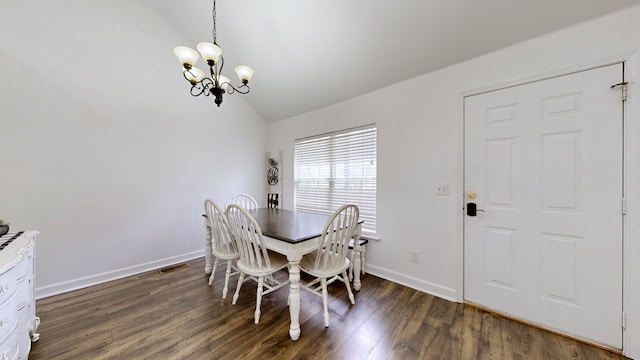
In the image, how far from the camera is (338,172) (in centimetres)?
322

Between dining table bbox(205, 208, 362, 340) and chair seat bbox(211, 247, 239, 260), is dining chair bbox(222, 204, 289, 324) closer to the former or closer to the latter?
dining table bbox(205, 208, 362, 340)

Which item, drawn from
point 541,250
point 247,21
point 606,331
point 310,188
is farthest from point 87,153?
point 606,331

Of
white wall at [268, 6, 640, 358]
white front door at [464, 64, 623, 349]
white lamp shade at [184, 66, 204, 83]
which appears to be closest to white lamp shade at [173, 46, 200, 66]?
white lamp shade at [184, 66, 204, 83]

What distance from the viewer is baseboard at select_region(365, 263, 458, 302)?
7.13ft

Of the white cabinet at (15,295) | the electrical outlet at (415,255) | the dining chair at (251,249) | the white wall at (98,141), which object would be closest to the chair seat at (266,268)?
the dining chair at (251,249)

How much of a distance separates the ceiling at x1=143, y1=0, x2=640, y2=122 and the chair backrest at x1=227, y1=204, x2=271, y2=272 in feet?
6.51

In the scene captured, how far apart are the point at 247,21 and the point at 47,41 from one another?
197 centimetres

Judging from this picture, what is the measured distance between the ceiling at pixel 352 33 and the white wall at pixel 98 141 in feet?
2.44

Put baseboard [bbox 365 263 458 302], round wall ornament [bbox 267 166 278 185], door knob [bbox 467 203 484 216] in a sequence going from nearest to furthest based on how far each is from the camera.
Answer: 1. door knob [bbox 467 203 484 216]
2. baseboard [bbox 365 263 458 302]
3. round wall ornament [bbox 267 166 278 185]

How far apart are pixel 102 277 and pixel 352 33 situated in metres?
3.82

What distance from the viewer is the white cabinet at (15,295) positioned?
44.4 inches

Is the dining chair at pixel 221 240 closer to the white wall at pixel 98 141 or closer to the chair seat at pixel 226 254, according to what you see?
the chair seat at pixel 226 254

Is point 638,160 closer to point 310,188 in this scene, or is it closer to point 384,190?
point 384,190

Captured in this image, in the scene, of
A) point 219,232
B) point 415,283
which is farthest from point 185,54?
point 415,283
